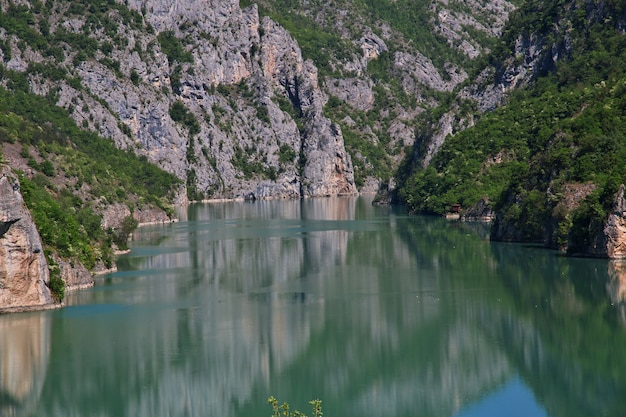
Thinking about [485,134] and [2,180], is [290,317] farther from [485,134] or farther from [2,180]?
[485,134]

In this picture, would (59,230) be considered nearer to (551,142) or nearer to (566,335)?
(566,335)

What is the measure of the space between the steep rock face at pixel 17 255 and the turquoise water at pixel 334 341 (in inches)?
64.0

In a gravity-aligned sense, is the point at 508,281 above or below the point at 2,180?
below

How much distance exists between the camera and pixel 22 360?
51.3 m

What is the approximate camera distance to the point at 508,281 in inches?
2950

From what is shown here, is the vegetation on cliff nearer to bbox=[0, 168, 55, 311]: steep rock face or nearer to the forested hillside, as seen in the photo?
bbox=[0, 168, 55, 311]: steep rock face

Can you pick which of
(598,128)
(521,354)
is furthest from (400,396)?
(598,128)

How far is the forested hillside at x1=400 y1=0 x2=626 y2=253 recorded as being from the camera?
8738 cm

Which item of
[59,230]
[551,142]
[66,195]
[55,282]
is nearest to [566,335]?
[55,282]

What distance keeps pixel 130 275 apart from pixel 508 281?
3162 centimetres

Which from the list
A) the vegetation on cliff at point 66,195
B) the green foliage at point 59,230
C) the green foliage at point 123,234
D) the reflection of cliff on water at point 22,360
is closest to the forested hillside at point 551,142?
the green foliage at point 123,234

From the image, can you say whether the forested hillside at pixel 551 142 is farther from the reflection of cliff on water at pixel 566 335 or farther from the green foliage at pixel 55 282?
the green foliage at pixel 55 282

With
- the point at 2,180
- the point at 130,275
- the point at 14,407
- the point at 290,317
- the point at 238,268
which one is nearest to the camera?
the point at 14,407

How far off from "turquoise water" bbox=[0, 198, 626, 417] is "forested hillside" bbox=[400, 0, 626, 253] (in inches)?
239
